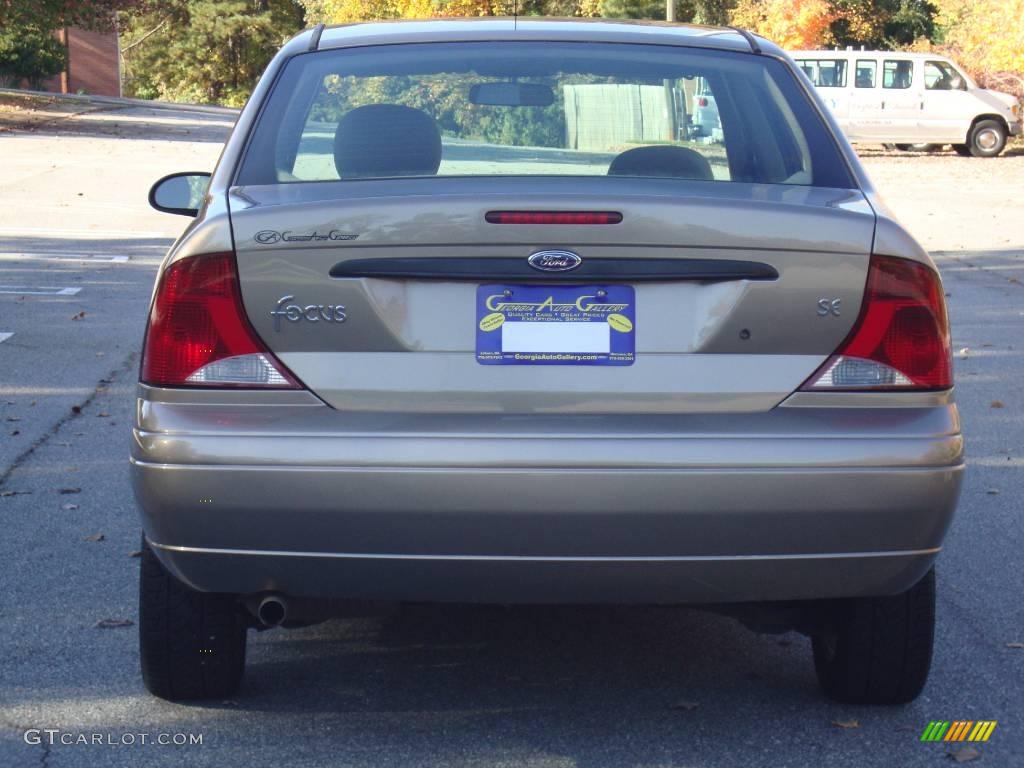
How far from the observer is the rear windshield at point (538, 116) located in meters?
3.89

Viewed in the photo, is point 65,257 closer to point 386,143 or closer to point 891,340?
point 386,143

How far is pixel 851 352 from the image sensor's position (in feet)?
11.1

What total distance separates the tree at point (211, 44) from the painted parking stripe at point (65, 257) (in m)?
57.2

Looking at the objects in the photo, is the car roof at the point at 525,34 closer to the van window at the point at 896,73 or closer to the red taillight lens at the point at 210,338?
the red taillight lens at the point at 210,338

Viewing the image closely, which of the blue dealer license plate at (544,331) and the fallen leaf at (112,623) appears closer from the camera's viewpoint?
the blue dealer license plate at (544,331)

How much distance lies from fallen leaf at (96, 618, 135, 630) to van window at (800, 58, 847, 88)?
2677 cm

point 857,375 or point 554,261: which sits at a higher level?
Answer: point 554,261

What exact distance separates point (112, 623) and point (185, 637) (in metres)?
0.92

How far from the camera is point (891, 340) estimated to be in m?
3.39

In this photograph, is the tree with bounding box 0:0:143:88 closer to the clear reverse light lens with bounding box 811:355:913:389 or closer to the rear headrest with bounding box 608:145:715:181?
the rear headrest with bounding box 608:145:715:181

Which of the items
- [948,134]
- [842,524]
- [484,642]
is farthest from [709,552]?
[948,134]

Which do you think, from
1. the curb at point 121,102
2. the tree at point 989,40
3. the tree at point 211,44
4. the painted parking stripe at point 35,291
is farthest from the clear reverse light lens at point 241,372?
the tree at point 211,44

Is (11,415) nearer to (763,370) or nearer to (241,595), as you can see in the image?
(241,595)

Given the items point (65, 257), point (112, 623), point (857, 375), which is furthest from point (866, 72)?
point (857, 375)
